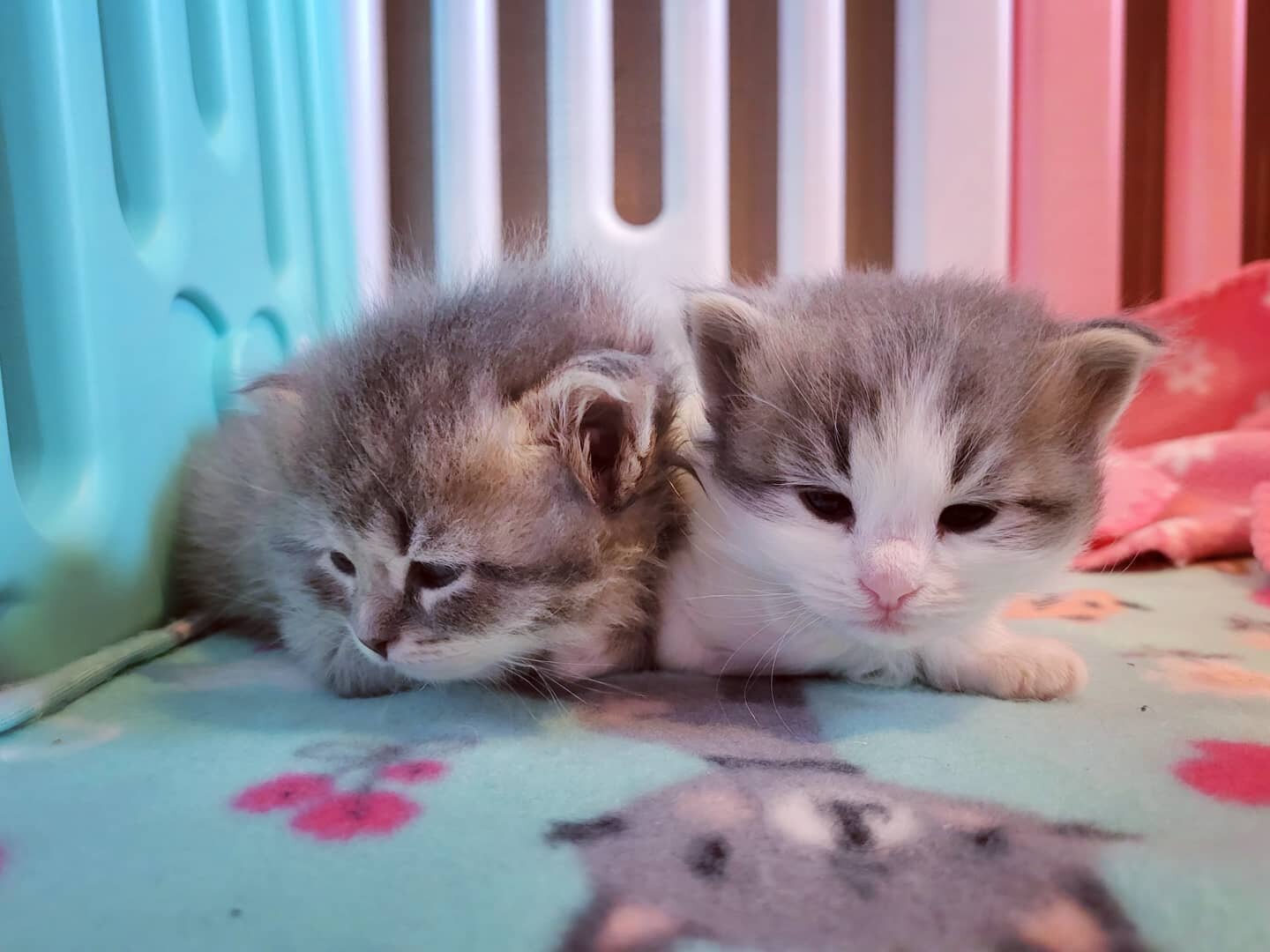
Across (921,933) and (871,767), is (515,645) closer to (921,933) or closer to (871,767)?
(871,767)

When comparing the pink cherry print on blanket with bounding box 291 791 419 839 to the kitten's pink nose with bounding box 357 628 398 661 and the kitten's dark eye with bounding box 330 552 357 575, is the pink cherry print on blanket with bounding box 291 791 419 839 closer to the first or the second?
the kitten's pink nose with bounding box 357 628 398 661

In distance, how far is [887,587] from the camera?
2.56ft

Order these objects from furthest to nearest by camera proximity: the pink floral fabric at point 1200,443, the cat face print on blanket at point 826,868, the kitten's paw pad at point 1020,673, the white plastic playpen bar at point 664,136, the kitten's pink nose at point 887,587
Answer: the white plastic playpen bar at point 664,136, the pink floral fabric at point 1200,443, the kitten's paw pad at point 1020,673, the kitten's pink nose at point 887,587, the cat face print on blanket at point 826,868

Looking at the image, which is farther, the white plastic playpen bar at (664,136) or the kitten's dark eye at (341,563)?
the white plastic playpen bar at (664,136)

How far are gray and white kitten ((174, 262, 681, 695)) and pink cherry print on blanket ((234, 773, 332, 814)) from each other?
0.14 meters

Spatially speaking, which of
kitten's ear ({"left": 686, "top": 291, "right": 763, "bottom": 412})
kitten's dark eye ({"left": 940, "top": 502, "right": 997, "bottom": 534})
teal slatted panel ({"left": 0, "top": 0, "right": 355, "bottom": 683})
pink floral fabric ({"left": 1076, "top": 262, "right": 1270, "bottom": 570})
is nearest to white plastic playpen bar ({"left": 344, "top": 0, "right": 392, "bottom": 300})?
teal slatted panel ({"left": 0, "top": 0, "right": 355, "bottom": 683})

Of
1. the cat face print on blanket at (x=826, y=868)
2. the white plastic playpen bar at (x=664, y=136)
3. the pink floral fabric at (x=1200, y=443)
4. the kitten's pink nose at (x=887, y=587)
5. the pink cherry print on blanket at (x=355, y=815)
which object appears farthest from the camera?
the white plastic playpen bar at (x=664, y=136)

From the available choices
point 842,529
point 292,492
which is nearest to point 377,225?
point 292,492

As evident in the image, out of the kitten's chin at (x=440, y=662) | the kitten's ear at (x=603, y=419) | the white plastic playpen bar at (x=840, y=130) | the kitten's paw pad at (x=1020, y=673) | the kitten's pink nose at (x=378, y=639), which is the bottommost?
the kitten's paw pad at (x=1020, y=673)

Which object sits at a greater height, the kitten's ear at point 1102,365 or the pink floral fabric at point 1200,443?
the kitten's ear at point 1102,365

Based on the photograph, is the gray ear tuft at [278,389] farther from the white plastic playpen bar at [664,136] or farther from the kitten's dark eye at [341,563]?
the white plastic playpen bar at [664,136]

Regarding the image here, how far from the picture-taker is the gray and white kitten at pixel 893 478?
0.80 meters

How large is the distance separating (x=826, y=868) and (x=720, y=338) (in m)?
0.53

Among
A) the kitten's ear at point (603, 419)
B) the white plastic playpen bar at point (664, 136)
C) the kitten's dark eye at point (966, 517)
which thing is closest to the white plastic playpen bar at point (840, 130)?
the white plastic playpen bar at point (664, 136)
